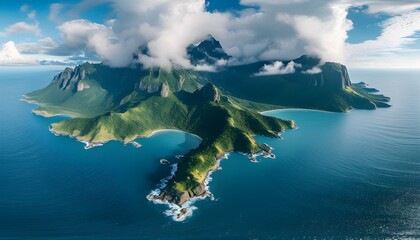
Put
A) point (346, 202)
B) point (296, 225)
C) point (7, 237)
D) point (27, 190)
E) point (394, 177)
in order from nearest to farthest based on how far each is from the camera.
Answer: point (7, 237), point (296, 225), point (346, 202), point (27, 190), point (394, 177)

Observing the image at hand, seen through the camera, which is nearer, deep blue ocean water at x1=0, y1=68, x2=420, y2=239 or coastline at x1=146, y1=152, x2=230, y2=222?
deep blue ocean water at x1=0, y1=68, x2=420, y2=239

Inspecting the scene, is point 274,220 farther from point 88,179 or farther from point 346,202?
point 88,179

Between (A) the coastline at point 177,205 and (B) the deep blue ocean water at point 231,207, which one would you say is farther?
(A) the coastline at point 177,205

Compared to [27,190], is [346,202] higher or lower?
lower

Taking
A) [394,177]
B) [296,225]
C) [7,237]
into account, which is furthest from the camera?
[394,177]

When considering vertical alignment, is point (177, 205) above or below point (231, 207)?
above

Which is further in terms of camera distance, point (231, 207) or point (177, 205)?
point (177, 205)

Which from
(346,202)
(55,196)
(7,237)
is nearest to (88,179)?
(55,196)

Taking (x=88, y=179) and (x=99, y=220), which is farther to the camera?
(x=88, y=179)

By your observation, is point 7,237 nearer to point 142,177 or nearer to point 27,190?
point 27,190

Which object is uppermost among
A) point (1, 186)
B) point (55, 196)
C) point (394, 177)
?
point (1, 186)
